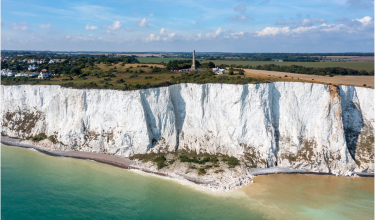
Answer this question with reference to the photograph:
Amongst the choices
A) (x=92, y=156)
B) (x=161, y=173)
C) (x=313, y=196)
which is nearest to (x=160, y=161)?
(x=161, y=173)

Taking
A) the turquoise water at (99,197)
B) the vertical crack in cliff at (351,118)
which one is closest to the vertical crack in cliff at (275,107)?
the vertical crack in cliff at (351,118)

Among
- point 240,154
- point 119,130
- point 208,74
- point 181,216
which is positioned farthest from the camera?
point 208,74

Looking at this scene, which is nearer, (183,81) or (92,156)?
(92,156)

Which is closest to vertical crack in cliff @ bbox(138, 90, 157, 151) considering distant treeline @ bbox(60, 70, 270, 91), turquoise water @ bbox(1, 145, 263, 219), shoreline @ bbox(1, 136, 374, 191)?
distant treeline @ bbox(60, 70, 270, 91)

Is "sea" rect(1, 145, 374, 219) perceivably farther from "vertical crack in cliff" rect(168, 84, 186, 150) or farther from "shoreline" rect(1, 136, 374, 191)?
"vertical crack in cliff" rect(168, 84, 186, 150)

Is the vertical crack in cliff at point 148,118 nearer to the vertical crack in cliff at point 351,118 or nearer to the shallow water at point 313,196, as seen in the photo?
the shallow water at point 313,196

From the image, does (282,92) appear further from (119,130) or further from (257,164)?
(119,130)

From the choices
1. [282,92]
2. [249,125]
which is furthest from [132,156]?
[282,92]

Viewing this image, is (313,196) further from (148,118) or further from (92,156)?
(92,156)
